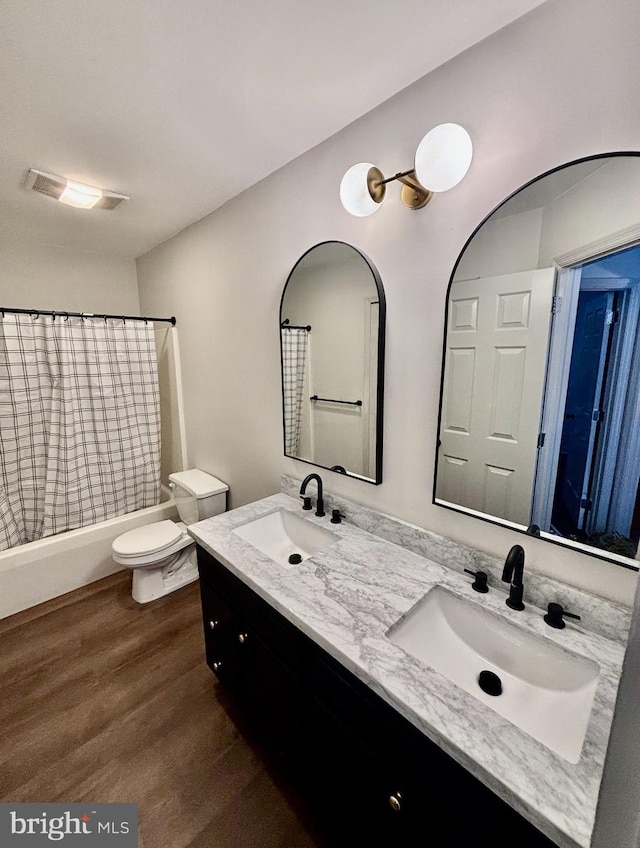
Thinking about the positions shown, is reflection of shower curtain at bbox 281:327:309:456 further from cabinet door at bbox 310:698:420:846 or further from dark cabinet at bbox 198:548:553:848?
cabinet door at bbox 310:698:420:846

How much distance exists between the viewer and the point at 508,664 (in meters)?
0.94

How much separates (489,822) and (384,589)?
1.67ft

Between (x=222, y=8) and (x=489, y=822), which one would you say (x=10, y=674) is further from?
(x=222, y=8)

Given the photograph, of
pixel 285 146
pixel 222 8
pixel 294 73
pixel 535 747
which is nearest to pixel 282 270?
pixel 285 146

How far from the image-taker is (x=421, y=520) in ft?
4.30

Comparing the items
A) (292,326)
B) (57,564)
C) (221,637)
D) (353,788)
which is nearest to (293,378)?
(292,326)

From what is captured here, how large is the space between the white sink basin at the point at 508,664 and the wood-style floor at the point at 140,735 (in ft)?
2.54

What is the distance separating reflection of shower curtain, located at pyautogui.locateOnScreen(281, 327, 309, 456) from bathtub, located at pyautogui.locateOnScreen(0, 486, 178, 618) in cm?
160

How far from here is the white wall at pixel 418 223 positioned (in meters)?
0.85

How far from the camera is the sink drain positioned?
90 cm

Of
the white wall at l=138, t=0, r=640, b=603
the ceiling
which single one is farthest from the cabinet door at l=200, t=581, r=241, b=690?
the ceiling

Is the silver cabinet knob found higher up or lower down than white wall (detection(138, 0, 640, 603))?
lower down

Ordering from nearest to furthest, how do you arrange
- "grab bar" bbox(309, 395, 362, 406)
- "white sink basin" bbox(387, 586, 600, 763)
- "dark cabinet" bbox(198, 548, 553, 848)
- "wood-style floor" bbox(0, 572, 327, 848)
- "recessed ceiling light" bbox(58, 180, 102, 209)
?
"dark cabinet" bbox(198, 548, 553, 848), "white sink basin" bbox(387, 586, 600, 763), "wood-style floor" bbox(0, 572, 327, 848), "grab bar" bbox(309, 395, 362, 406), "recessed ceiling light" bbox(58, 180, 102, 209)

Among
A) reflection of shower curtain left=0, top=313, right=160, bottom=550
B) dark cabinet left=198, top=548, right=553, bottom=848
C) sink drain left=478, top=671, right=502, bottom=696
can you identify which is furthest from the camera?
reflection of shower curtain left=0, top=313, right=160, bottom=550
